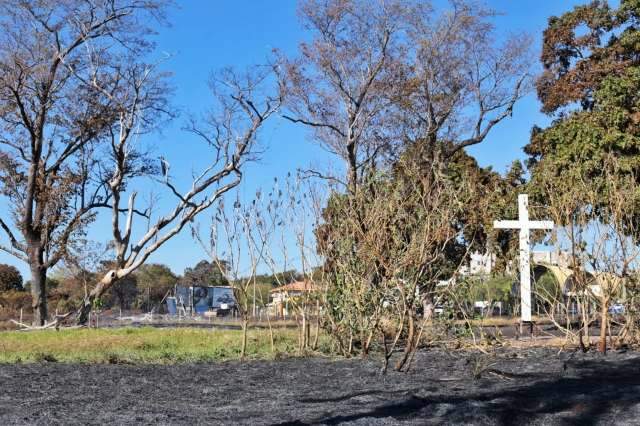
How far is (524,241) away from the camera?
13.6 metres

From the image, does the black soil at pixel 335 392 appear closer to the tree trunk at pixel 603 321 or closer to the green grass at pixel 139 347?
the tree trunk at pixel 603 321

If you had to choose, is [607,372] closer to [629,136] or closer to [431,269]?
[431,269]

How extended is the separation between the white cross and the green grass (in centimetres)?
404

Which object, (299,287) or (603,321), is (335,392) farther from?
(299,287)

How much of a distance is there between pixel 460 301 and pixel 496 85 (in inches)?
558

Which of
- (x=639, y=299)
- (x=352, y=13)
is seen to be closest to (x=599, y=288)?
(x=639, y=299)

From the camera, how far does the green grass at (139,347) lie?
12422mm

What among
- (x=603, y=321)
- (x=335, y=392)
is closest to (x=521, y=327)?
(x=603, y=321)

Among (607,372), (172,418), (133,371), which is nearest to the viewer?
(172,418)

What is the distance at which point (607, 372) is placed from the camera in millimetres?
9078

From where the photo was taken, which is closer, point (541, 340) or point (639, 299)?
point (639, 299)

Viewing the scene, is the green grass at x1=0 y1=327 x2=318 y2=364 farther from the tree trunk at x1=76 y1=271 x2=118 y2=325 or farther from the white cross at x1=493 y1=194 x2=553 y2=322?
the tree trunk at x1=76 y1=271 x2=118 y2=325

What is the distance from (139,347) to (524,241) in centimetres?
701

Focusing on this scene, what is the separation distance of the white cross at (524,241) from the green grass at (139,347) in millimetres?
4042
